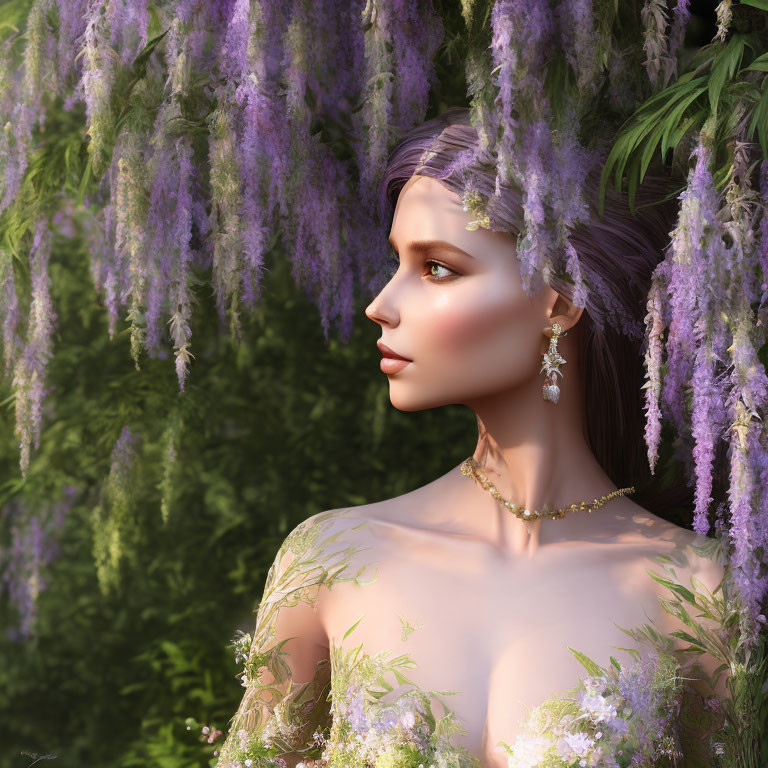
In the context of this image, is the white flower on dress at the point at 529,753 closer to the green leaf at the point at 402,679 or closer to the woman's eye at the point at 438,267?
the green leaf at the point at 402,679

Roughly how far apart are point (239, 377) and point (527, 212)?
161 cm

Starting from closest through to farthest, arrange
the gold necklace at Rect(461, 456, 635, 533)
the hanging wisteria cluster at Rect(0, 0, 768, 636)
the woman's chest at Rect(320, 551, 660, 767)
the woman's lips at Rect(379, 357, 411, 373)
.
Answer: the hanging wisteria cluster at Rect(0, 0, 768, 636) < the woman's chest at Rect(320, 551, 660, 767) < the woman's lips at Rect(379, 357, 411, 373) < the gold necklace at Rect(461, 456, 635, 533)

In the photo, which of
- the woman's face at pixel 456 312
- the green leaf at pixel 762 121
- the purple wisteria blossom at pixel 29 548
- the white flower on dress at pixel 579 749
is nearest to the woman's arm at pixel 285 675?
the woman's face at pixel 456 312

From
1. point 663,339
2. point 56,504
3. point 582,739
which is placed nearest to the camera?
point 582,739

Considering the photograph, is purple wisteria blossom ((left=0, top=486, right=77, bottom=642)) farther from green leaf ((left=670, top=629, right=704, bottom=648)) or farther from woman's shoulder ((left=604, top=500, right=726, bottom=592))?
green leaf ((left=670, top=629, right=704, bottom=648))

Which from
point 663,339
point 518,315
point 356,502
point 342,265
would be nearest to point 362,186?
point 342,265

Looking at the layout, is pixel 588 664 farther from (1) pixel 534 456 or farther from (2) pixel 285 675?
(2) pixel 285 675

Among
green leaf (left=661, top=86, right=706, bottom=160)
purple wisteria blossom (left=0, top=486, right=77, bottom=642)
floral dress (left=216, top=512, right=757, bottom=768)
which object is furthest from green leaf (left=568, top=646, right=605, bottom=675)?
purple wisteria blossom (left=0, top=486, right=77, bottom=642)

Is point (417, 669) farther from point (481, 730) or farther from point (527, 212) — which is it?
point (527, 212)

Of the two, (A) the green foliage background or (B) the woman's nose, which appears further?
(A) the green foliage background

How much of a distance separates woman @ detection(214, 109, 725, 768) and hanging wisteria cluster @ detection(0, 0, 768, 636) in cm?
13

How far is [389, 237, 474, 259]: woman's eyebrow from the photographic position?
2.58 metres

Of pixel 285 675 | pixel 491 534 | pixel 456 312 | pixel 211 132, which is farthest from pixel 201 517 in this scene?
pixel 456 312

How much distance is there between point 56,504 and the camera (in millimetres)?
3699
